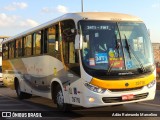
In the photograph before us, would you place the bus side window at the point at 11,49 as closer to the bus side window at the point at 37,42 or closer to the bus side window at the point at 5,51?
the bus side window at the point at 5,51

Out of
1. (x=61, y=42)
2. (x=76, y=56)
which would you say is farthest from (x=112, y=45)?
(x=61, y=42)

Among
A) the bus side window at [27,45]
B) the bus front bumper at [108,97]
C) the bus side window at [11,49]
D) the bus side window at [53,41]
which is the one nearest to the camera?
the bus front bumper at [108,97]

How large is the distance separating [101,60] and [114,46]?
60cm

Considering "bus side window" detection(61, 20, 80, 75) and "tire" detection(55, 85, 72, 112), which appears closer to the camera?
"bus side window" detection(61, 20, 80, 75)

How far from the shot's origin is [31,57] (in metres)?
15.4

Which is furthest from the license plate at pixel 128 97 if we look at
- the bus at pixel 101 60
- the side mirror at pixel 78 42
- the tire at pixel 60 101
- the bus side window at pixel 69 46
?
the tire at pixel 60 101

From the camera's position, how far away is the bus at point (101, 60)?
404 inches

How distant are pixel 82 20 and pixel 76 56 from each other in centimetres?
105

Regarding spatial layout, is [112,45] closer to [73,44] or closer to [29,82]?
A: [73,44]

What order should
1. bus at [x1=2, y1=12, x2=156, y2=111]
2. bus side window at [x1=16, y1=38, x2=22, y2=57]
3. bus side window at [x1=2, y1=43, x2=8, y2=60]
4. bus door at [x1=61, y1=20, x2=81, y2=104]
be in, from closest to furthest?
bus at [x1=2, y1=12, x2=156, y2=111] → bus door at [x1=61, y1=20, x2=81, y2=104] → bus side window at [x1=16, y1=38, x2=22, y2=57] → bus side window at [x1=2, y1=43, x2=8, y2=60]

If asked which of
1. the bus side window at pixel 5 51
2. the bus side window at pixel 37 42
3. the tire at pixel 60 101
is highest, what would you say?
the bus side window at pixel 37 42

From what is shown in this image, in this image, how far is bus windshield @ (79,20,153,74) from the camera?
34.2 feet

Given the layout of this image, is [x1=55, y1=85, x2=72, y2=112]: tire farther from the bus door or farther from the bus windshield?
the bus windshield

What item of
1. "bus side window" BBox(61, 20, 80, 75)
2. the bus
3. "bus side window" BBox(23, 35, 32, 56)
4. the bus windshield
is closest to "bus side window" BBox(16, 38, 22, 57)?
"bus side window" BBox(23, 35, 32, 56)
